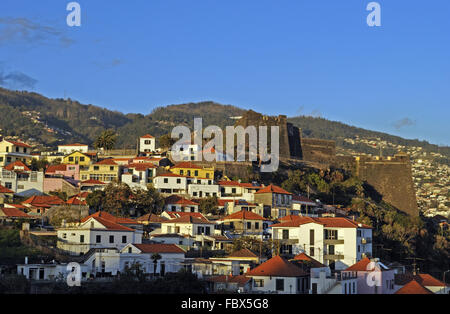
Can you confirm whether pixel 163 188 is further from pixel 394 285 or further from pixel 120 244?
pixel 394 285

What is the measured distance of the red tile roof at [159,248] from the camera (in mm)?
46031

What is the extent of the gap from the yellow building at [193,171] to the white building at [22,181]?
10.3 metres

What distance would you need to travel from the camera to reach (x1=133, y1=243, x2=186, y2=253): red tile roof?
151 ft

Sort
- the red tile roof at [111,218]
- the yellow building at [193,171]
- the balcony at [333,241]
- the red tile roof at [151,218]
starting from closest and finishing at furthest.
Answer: the red tile roof at [111,218] < the balcony at [333,241] < the red tile roof at [151,218] < the yellow building at [193,171]

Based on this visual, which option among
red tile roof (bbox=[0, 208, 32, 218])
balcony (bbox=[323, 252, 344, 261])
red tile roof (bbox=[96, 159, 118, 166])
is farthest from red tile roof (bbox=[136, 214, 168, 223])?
red tile roof (bbox=[96, 159, 118, 166])

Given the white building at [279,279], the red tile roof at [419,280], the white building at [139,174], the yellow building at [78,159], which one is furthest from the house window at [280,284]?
the yellow building at [78,159]

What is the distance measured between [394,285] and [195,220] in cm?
1494

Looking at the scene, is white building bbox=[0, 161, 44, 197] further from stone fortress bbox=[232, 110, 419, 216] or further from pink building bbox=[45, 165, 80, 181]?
stone fortress bbox=[232, 110, 419, 216]

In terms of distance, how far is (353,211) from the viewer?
68812mm

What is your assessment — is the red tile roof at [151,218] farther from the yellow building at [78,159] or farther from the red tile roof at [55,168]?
the yellow building at [78,159]

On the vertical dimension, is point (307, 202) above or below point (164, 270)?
above

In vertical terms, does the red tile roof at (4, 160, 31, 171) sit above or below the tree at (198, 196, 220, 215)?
above

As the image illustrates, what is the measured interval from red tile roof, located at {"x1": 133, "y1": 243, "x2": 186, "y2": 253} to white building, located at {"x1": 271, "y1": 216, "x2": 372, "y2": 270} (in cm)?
790

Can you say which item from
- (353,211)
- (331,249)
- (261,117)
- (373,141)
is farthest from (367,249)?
(373,141)
